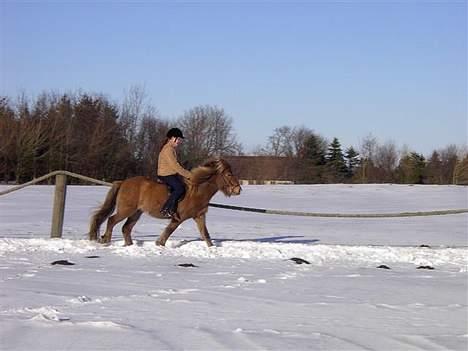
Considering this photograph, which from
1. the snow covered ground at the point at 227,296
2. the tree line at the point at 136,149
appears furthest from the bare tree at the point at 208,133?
the snow covered ground at the point at 227,296

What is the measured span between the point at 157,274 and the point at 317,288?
2009 mm

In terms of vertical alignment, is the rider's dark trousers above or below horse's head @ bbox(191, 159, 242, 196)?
below

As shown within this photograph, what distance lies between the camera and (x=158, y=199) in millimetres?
11484

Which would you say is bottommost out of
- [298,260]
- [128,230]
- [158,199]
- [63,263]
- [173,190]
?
[63,263]

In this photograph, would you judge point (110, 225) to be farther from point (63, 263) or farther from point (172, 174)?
point (63, 263)

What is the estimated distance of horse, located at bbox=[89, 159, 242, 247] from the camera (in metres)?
11.5

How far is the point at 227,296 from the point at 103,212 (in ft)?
17.1

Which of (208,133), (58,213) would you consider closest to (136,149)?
(208,133)

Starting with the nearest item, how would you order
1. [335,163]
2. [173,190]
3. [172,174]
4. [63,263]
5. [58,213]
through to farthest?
[63,263]
[173,190]
[172,174]
[58,213]
[335,163]

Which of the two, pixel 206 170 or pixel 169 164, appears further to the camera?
pixel 206 170

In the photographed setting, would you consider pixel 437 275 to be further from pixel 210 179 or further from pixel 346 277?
pixel 210 179

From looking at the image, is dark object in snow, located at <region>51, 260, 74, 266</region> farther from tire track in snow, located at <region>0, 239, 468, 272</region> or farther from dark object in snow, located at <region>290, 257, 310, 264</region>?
dark object in snow, located at <region>290, 257, 310, 264</region>

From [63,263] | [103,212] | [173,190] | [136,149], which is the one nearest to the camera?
[63,263]

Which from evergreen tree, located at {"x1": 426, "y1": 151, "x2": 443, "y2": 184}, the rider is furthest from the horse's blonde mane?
evergreen tree, located at {"x1": 426, "y1": 151, "x2": 443, "y2": 184}
